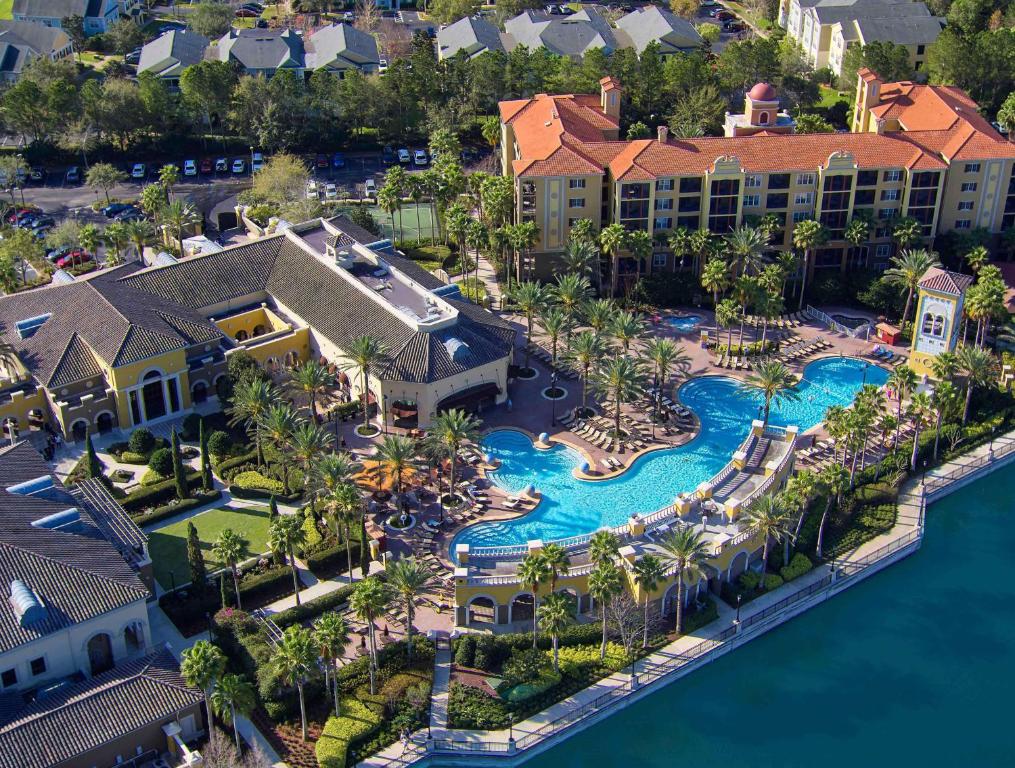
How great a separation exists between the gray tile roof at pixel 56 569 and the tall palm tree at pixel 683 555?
29.8m

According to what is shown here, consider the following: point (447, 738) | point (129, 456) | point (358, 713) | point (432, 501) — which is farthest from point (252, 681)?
point (129, 456)

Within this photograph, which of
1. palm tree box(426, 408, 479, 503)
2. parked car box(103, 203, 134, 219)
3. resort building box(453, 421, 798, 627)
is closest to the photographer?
resort building box(453, 421, 798, 627)

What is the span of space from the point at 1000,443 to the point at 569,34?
9877 centimetres

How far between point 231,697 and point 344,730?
6987 mm

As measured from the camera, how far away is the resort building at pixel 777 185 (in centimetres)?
10406

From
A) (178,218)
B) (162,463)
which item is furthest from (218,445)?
(178,218)

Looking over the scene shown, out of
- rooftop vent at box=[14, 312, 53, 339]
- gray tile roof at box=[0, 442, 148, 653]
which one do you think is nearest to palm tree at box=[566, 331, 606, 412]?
gray tile roof at box=[0, 442, 148, 653]

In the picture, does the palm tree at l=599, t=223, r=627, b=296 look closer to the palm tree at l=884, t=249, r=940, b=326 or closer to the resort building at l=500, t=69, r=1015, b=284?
the resort building at l=500, t=69, r=1015, b=284

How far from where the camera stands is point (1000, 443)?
86.8 meters

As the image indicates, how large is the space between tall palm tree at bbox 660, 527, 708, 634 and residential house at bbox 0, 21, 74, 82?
124192 mm

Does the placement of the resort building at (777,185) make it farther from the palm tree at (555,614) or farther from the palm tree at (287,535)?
the palm tree at (555,614)

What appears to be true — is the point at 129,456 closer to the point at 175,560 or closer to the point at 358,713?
the point at 175,560

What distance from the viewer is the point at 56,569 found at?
204 ft

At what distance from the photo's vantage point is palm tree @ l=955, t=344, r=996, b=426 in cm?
8556
